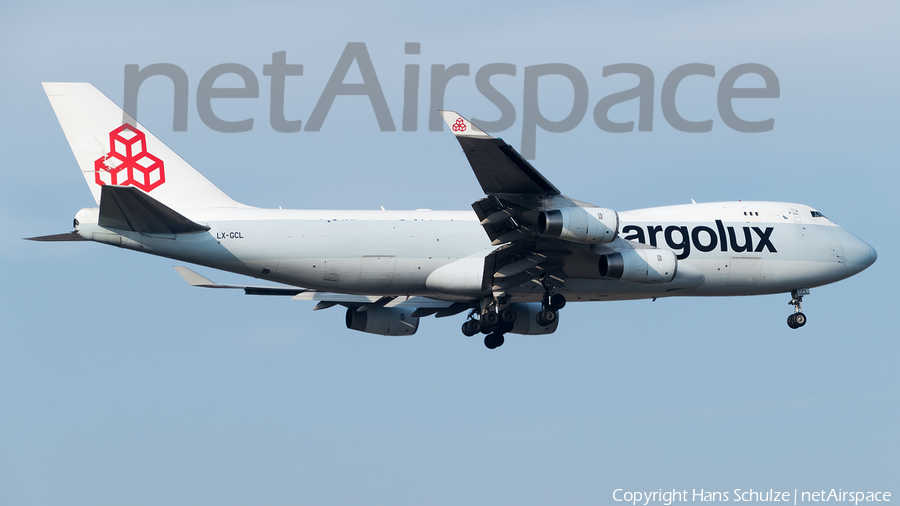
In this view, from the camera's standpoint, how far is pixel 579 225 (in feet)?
90.3

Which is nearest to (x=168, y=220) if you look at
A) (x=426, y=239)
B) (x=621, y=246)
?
(x=426, y=239)

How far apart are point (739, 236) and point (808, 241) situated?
9.75 feet

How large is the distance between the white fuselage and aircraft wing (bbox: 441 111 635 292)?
77 cm

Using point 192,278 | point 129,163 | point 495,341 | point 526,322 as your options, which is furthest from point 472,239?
point 129,163

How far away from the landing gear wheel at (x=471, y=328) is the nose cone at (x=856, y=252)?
549 inches

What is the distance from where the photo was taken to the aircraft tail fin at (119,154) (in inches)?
1214

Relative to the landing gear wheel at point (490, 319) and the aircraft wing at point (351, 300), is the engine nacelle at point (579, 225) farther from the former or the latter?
the aircraft wing at point (351, 300)

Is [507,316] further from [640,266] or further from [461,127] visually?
[461,127]

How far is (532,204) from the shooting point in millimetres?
27531

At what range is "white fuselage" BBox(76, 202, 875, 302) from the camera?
29.3 metres

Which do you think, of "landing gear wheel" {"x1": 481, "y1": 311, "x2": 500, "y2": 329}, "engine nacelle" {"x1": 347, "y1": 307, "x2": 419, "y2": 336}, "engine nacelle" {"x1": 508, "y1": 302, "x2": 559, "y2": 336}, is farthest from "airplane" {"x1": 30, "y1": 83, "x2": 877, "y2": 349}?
"engine nacelle" {"x1": 347, "y1": 307, "x2": 419, "y2": 336}

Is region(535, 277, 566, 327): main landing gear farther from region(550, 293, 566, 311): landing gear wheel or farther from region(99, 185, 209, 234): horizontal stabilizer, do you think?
region(99, 185, 209, 234): horizontal stabilizer

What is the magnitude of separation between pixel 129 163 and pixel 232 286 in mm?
5600

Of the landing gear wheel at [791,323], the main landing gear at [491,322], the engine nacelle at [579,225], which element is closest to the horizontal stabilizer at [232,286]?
the main landing gear at [491,322]
